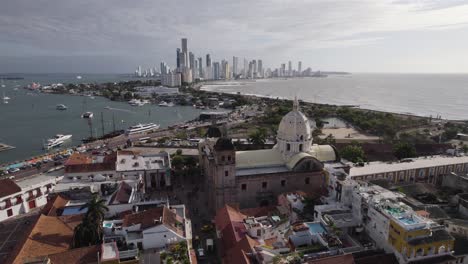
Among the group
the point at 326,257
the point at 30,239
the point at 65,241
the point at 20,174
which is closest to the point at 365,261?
the point at 326,257

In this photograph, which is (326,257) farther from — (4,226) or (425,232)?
(4,226)

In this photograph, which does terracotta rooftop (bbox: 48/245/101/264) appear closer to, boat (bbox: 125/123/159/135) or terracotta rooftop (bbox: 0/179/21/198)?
terracotta rooftop (bbox: 0/179/21/198)

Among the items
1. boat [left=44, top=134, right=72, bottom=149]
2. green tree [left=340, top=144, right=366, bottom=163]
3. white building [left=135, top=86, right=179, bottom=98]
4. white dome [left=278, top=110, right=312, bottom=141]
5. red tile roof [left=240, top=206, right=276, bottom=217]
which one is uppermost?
white dome [left=278, top=110, right=312, bottom=141]

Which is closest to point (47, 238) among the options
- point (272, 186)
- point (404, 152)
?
point (272, 186)

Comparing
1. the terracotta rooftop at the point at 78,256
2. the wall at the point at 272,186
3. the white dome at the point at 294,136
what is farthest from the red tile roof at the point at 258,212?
the terracotta rooftop at the point at 78,256

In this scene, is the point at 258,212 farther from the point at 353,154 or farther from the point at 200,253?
the point at 353,154

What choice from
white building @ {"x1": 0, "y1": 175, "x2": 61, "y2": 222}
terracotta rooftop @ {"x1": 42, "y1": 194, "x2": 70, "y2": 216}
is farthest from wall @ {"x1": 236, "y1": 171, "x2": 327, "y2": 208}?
white building @ {"x1": 0, "y1": 175, "x2": 61, "y2": 222}
